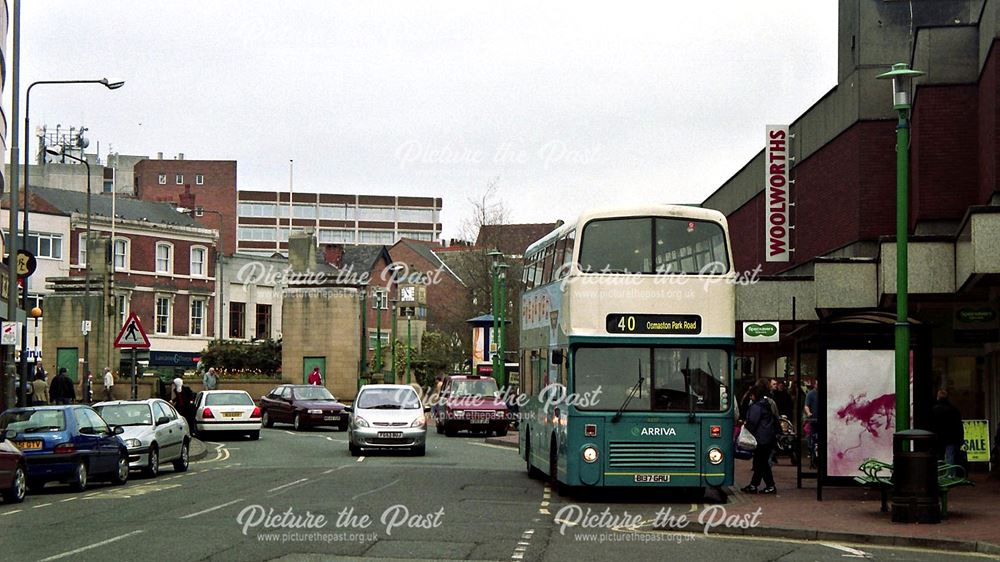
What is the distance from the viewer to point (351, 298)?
62656 millimetres

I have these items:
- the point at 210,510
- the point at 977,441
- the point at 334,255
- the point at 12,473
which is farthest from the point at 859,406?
the point at 334,255

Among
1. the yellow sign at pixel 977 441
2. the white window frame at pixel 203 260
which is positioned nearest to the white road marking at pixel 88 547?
the yellow sign at pixel 977 441

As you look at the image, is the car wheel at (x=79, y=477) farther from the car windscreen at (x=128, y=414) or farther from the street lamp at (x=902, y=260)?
the street lamp at (x=902, y=260)

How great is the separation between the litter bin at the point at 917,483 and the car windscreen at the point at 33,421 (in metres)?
13.0

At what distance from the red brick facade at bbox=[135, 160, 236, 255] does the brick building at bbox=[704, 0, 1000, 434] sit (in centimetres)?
8287

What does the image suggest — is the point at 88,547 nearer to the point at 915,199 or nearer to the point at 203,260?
the point at 915,199

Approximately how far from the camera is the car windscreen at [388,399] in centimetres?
3241

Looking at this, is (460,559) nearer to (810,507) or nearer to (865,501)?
(810,507)

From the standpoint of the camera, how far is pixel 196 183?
117 meters

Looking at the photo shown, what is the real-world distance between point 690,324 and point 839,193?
50.8 ft

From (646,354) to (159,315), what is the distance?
6896 centimetres

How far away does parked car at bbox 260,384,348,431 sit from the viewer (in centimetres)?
4509

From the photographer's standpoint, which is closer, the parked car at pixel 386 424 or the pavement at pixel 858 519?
the pavement at pixel 858 519

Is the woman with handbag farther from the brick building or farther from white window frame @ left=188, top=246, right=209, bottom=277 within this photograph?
white window frame @ left=188, top=246, right=209, bottom=277
